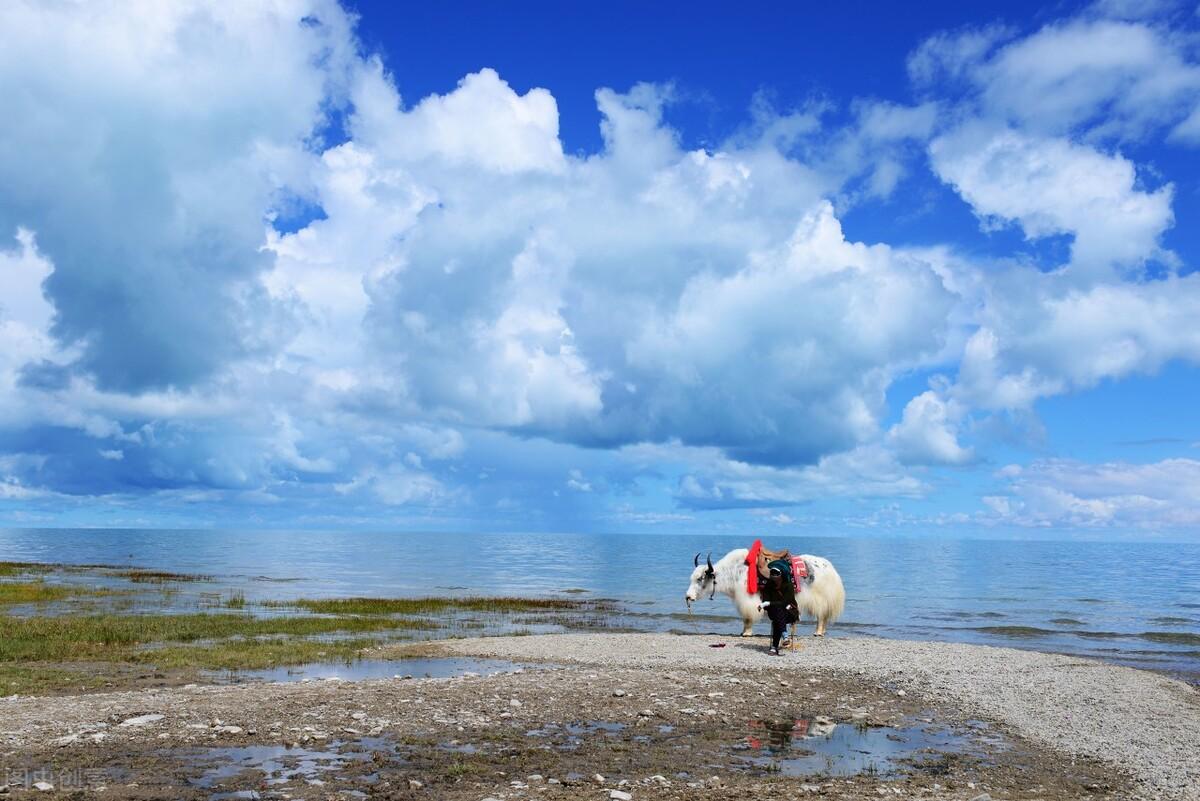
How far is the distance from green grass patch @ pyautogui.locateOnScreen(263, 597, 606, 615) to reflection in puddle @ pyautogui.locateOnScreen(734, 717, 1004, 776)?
85.3ft

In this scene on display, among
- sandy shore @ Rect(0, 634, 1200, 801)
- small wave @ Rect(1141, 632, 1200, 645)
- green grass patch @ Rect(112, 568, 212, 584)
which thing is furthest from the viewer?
green grass patch @ Rect(112, 568, 212, 584)

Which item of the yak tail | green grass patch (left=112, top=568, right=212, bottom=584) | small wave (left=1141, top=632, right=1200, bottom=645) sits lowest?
small wave (left=1141, top=632, right=1200, bottom=645)

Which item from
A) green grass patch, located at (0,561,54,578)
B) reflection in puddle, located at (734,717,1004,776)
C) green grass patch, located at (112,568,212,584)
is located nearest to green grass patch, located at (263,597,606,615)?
green grass patch, located at (112,568,212,584)

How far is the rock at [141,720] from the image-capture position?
1207 centimetres

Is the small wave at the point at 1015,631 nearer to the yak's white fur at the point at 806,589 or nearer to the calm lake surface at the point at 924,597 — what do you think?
the calm lake surface at the point at 924,597

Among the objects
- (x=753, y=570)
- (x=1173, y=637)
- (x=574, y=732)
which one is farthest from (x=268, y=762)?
(x=1173, y=637)

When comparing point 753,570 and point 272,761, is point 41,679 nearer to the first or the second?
point 272,761

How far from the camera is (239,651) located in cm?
2230

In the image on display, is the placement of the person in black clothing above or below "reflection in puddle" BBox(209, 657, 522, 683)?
above

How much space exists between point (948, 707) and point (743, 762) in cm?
630

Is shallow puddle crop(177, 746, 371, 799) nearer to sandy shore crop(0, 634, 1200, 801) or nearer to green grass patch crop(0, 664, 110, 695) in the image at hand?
sandy shore crop(0, 634, 1200, 801)

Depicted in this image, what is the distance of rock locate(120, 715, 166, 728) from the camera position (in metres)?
12.1

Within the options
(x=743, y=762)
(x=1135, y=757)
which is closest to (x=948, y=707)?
(x=1135, y=757)

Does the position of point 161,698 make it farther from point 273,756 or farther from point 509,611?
point 509,611
